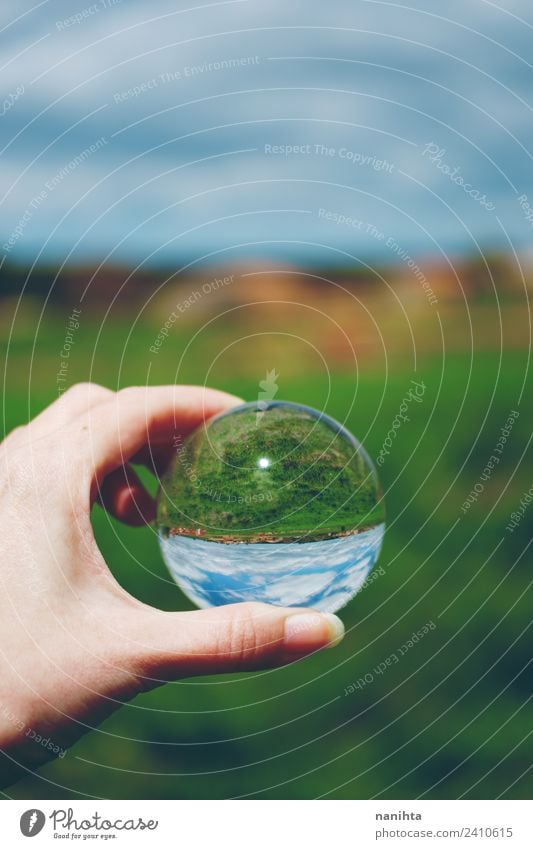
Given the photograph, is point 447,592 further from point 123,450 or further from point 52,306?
point 52,306

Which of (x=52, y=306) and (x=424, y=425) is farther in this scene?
(x=52, y=306)

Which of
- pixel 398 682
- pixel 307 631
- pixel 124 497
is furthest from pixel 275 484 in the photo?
pixel 398 682

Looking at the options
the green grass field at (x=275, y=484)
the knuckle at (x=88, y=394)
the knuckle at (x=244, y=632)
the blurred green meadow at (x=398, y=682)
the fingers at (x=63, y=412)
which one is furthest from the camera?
the blurred green meadow at (x=398, y=682)

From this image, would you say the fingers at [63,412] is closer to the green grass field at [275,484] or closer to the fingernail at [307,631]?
the green grass field at [275,484]

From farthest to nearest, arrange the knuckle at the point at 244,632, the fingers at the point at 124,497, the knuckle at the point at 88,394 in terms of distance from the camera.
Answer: the fingers at the point at 124,497, the knuckle at the point at 88,394, the knuckle at the point at 244,632

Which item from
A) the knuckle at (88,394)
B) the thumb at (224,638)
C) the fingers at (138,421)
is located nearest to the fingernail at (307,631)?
the thumb at (224,638)

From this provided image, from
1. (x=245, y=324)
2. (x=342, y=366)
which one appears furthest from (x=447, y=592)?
(x=245, y=324)

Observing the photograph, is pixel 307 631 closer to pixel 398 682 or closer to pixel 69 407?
pixel 69 407
